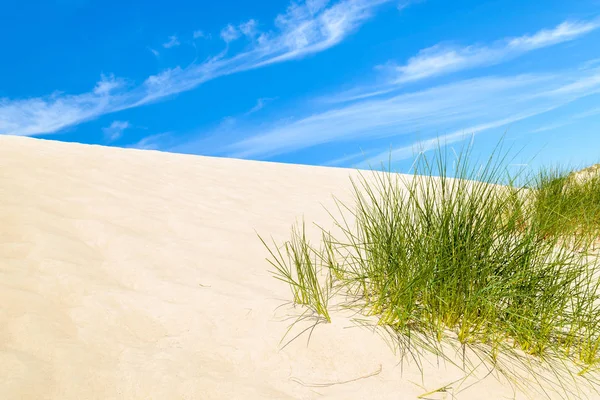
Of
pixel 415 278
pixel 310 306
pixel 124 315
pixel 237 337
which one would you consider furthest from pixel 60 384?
pixel 415 278

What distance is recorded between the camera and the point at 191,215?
409cm

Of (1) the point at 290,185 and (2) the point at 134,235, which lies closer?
(2) the point at 134,235

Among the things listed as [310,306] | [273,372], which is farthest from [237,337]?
[310,306]

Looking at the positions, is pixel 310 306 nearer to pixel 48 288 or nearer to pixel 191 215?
pixel 48 288

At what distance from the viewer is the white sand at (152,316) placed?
72.2 inches

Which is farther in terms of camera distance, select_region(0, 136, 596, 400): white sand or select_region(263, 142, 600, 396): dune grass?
select_region(263, 142, 600, 396): dune grass

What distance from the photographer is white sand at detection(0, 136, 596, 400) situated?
1833 millimetres

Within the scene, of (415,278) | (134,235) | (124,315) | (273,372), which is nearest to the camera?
(273,372)

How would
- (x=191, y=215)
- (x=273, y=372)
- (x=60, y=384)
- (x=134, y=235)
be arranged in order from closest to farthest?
(x=60, y=384)
(x=273, y=372)
(x=134, y=235)
(x=191, y=215)

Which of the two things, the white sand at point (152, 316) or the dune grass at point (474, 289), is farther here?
the dune grass at point (474, 289)

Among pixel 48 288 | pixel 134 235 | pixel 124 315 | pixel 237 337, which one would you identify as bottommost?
pixel 237 337

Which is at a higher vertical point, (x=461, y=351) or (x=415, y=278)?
(x=415, y=278)

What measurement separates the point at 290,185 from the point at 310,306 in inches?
167

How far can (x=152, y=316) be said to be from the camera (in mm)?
2295
